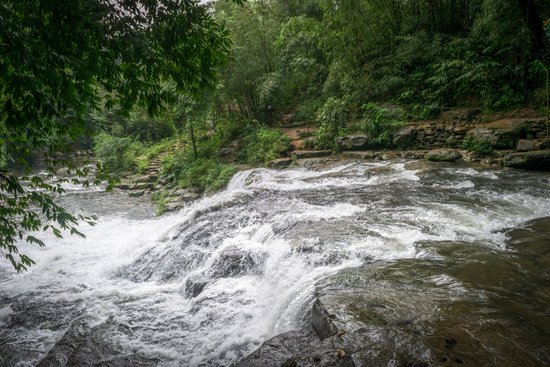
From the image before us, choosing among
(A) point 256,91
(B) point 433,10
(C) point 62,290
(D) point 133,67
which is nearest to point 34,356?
(C) point 62,290

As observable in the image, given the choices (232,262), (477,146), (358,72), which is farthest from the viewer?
(358,72)

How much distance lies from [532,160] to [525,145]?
653 millimetres

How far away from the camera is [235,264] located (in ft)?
17.0

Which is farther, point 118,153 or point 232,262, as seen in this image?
point 118,153

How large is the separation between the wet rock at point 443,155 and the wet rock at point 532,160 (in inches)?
50.3

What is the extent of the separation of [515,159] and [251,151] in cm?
878

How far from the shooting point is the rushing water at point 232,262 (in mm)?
3928

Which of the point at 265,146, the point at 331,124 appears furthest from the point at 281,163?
the point at 331,124

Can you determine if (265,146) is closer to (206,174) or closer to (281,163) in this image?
(281,163)

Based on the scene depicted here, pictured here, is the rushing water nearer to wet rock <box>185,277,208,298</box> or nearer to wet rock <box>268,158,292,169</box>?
wet rock <box>185,277,208,298</box>

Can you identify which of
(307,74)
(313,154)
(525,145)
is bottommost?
(525,145)

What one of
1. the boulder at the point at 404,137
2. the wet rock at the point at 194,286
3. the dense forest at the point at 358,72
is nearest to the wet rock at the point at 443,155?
the boulder at the point at 404,137

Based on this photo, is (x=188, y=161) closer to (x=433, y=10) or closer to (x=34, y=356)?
(x=34, y=356)

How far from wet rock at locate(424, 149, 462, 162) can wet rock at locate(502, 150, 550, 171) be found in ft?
4.19
